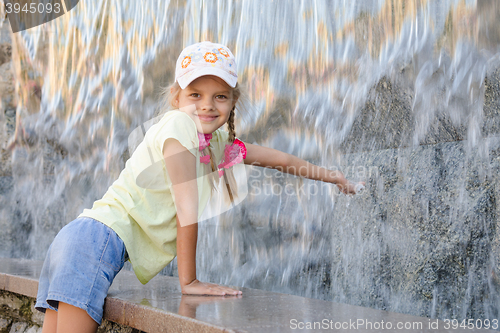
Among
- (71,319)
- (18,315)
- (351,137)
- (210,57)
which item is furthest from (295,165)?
(18,315)

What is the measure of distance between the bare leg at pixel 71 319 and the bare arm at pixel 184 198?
1.26 ft

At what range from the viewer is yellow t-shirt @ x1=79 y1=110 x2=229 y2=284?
75.9 inches

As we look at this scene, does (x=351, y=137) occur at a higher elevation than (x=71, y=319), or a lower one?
higher

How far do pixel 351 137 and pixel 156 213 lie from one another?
1.27 m

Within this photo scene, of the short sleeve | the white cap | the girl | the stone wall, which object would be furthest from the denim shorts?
the stone wall

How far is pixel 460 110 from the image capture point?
2299 mm

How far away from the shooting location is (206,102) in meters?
2.03

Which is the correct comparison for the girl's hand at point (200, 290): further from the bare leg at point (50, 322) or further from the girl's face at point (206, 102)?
the girl's face at point (206, 102)

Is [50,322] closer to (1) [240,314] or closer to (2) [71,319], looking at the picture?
(2) [71,319]

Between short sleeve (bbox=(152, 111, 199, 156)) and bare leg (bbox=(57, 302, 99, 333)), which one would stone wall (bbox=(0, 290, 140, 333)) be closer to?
bare leg (bbox=(57, 302, 99, 333))

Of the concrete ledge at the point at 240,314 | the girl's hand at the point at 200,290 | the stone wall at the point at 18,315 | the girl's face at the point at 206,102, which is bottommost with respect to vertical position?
the stone wall at the point at 18,315

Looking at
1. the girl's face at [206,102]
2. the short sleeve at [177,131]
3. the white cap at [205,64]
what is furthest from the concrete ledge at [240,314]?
the white cap at [205,64]

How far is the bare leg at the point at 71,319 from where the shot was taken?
178 centimetres

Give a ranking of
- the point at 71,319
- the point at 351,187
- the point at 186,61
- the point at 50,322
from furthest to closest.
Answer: the point at 351,187 → the point at 186,61 → the point at 50,322 → the point at 71,319
